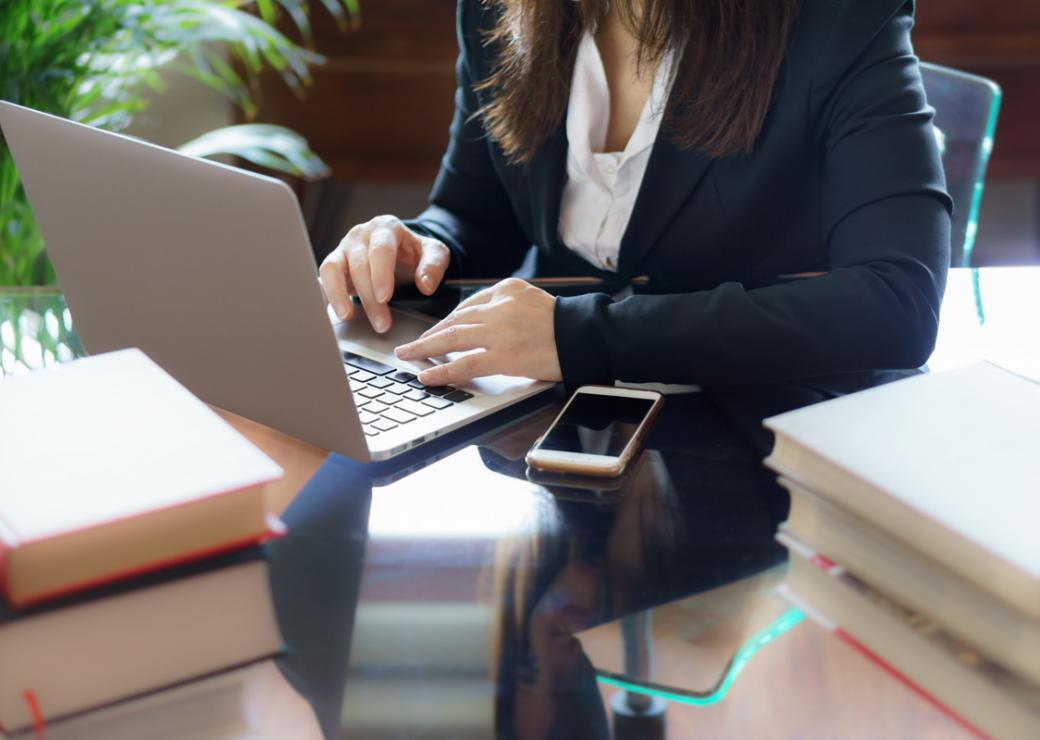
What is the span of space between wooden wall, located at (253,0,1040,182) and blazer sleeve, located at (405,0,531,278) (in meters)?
1.60

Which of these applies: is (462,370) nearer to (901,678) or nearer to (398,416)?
(398,416)

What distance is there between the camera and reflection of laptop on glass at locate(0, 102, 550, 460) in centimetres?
72

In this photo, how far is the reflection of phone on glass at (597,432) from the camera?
765mm

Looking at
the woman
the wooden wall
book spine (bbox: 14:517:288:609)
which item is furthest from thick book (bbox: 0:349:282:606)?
the wooden wall

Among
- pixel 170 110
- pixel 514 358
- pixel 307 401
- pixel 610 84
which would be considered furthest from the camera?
pixel 170 110

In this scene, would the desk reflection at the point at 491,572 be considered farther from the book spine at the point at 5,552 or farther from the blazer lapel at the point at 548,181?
the blazer lapel at the point at 548,181

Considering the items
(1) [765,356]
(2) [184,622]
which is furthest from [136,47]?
(2) [184,622]

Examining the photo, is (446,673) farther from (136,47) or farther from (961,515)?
(136,47)

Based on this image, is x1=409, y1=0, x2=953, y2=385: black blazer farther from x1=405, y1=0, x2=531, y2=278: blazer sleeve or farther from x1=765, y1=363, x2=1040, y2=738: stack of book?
x1=765, y1=363, x2=1040, y2=738: stack of book

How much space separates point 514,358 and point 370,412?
14cm

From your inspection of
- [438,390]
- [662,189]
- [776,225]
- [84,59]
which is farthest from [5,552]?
[84,59]

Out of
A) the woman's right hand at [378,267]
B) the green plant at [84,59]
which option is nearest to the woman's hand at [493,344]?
the woman's right hand at [378,267]

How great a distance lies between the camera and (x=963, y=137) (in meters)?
1.43

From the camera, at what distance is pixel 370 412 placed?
847mm
